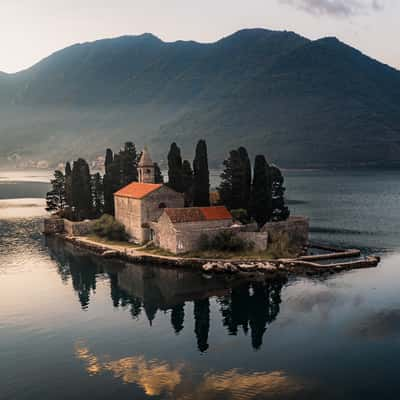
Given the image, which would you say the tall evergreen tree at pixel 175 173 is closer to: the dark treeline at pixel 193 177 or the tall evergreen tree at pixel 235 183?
the dark treeline at pixel 193 177

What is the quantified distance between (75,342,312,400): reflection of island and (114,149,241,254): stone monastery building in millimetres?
25019

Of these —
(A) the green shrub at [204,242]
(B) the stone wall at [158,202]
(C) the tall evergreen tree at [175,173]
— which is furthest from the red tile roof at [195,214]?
(C) the tall evergreen tree at [175,173]

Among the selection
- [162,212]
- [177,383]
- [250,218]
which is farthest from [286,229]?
[177,383]

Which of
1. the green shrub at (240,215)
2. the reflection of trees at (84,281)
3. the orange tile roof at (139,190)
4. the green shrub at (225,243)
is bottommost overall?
the reflection of trees at (84,281)

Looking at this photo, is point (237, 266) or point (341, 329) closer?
point (341, 329)

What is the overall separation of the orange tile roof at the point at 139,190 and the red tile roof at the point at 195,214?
6.50m

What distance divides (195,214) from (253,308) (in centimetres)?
1800

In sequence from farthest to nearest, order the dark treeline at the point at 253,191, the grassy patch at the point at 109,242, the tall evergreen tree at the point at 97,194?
the tall evergreen tree at the point at 97,194, the grassy patch at the point at 109,242, the dark treeline at the point at 253,191

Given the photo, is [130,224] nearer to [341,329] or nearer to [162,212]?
[162,212]

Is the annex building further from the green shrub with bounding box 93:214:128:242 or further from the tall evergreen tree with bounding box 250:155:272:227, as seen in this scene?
the tall evergreen tree with bounding box 250:155:272:227

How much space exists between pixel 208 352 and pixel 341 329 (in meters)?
11.5

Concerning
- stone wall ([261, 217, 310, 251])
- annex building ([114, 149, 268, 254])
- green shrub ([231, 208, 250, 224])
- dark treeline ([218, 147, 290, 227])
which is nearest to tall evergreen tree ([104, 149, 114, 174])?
annex building ([114, 149, 268, 254])

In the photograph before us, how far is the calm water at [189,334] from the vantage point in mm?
27172

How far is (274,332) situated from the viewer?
116 feet
